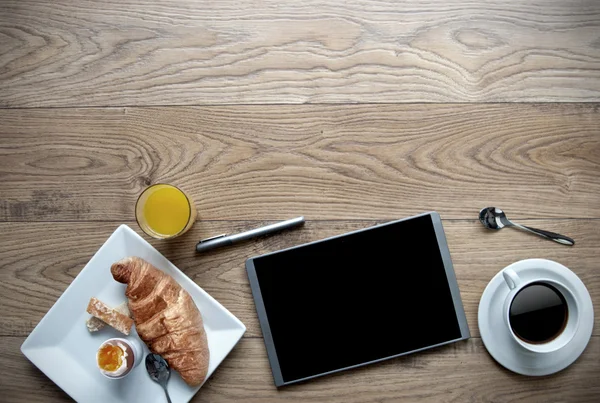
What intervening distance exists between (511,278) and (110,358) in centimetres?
80

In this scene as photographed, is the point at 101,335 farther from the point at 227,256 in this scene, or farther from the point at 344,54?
the point at 344,54

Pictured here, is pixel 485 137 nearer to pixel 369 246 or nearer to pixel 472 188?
pixel 472 188

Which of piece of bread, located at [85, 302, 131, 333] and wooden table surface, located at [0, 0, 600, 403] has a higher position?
wooden table surface, located at [0, 0, 600, 403]

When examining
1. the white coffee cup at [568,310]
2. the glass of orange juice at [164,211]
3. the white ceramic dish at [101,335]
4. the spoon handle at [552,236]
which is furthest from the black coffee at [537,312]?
the glass of orange juice at [164,211]

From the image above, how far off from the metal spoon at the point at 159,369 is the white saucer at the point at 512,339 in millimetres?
659

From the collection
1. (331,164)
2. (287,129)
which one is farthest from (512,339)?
(287,129)

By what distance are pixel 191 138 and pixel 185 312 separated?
14.7 inches

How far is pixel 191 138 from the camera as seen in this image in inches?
43.6

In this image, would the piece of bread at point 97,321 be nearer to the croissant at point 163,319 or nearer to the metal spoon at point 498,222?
the croissant at point 163,319

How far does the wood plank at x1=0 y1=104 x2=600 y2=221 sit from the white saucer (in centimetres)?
13

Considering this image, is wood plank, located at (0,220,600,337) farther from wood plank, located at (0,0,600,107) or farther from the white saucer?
wood plank, located at (0,0,600,107)

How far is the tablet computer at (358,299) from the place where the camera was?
1.05 metres

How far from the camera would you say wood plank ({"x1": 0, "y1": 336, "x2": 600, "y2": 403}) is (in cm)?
108

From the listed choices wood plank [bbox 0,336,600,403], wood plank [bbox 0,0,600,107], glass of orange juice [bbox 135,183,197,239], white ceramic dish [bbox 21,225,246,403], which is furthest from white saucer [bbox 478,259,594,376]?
glass of orange juice [bbox 135,183,197,239]
